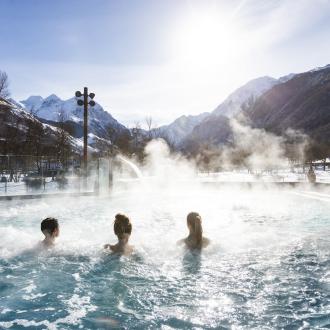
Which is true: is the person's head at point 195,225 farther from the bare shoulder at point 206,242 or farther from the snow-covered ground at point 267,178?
the snow-covered ground at point 267,178

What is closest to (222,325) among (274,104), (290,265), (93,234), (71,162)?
(290,265)

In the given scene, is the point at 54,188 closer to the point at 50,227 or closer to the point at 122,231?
the point at 50,227

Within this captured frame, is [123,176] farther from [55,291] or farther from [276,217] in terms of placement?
[55,291]

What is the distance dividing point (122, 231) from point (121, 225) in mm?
127

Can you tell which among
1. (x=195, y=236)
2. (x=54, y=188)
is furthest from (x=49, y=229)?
(x=54, y=188)

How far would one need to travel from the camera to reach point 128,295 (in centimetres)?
412

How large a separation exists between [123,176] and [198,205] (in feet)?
36.4

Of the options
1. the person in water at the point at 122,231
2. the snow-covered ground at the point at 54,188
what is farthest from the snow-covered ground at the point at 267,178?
the person in water at the point at 122,231

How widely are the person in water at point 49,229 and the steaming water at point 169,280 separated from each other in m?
0.18

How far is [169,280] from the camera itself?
183 inches

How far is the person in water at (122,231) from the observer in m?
5.51

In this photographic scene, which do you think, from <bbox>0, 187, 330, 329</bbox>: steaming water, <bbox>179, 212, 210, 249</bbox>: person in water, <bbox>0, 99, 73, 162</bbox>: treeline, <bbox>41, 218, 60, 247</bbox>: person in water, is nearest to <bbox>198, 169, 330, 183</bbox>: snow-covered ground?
<bbox>0, 99, 73, 162</bbox>: treeline

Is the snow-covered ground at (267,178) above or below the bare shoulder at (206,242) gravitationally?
above

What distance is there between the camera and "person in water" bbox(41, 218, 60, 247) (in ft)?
18.8
